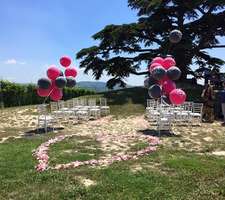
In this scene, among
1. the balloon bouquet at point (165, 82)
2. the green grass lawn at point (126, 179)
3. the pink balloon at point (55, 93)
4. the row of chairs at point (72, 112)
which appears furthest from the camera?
the row of chairs at point (72, 112)

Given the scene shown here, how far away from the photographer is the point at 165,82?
13.8 m

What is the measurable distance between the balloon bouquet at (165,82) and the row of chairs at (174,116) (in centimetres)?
74

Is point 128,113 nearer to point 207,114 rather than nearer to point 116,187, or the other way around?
point 207,114

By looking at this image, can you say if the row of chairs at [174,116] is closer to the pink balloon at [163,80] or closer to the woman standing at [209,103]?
the woman standing at [209,103]

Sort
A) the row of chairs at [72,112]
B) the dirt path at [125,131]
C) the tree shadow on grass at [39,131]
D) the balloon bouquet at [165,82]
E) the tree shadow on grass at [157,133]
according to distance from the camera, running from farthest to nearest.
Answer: the row of chairs at [72,112], the tree shadow on grass at [39,131], the tree shadow on grass at [157,133], the balloon bouquet at [165,82], the dirt path at [125,131]

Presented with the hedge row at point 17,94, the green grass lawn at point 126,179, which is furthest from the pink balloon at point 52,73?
the hedge row at point 17,94

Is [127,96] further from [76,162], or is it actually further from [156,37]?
[76,162]

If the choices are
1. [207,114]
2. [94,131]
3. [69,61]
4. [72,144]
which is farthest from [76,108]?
[72,144]

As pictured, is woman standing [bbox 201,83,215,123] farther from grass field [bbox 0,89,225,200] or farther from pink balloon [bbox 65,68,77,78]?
pink balloon [bbox 65,68,77,78]

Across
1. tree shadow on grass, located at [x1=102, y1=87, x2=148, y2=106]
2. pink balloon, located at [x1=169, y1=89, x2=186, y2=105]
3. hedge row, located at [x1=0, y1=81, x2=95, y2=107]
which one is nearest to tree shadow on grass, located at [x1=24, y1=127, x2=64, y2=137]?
pink balloon, located at [x1=169, y1=89, x2=186, y2=105]

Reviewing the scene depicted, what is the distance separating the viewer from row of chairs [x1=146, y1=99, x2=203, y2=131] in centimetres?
1434

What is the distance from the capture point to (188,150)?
11102 millimetres

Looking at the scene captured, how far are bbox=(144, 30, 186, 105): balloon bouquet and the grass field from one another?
1.26 metres

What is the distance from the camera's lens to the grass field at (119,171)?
7.09 metres
